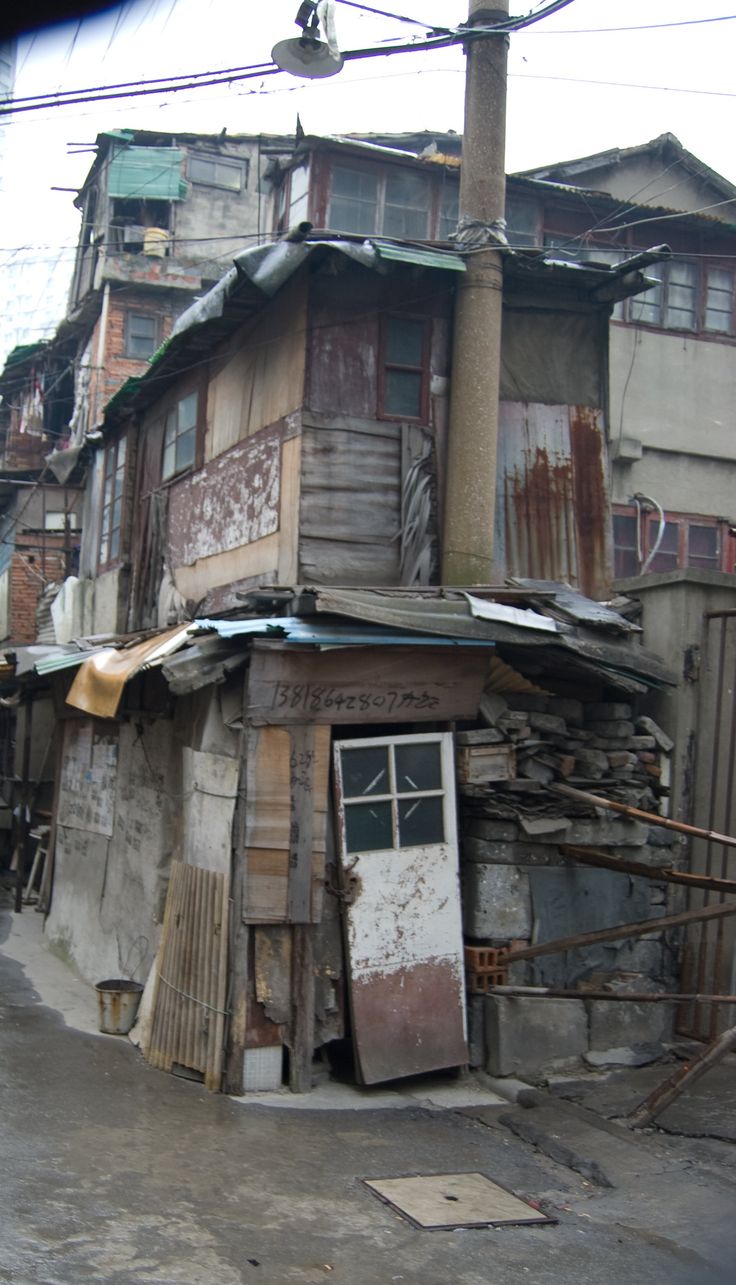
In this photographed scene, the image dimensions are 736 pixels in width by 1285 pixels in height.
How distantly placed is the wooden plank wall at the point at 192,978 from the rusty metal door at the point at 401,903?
0.91 metres

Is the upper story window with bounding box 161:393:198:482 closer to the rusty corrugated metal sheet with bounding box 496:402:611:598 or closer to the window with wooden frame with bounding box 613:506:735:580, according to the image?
the rusty corrugated metal sheet with bounding box 496:402:611:598

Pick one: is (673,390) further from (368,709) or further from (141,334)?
(141,334)

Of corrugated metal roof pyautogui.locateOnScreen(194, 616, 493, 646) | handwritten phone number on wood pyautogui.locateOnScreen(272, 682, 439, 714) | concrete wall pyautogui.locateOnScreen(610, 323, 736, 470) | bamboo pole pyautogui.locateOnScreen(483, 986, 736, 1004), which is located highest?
concrete wall pyautogui.locateOnScreen(610, 323, 736, 470)

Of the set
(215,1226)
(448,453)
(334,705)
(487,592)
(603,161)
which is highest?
(603,161)

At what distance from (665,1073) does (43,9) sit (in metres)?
8.11

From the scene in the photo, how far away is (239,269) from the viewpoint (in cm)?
1013

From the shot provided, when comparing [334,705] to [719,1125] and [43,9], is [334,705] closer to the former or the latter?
[719,1125]

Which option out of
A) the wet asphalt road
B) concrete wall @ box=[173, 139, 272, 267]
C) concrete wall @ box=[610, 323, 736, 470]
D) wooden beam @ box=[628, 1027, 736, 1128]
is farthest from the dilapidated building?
concrete wall @ box=[173, 139, 272, 267]

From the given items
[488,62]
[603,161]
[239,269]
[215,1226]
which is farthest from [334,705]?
[603,161]

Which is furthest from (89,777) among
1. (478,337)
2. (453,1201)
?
(453,1201)

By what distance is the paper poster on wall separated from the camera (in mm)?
12195

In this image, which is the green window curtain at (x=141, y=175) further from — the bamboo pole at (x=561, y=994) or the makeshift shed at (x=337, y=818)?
the bamboo pole at (x=561, y=994)

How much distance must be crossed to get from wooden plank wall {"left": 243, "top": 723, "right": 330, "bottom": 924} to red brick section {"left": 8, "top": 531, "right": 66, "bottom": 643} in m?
16.5

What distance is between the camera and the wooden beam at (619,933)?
23.2 ft
